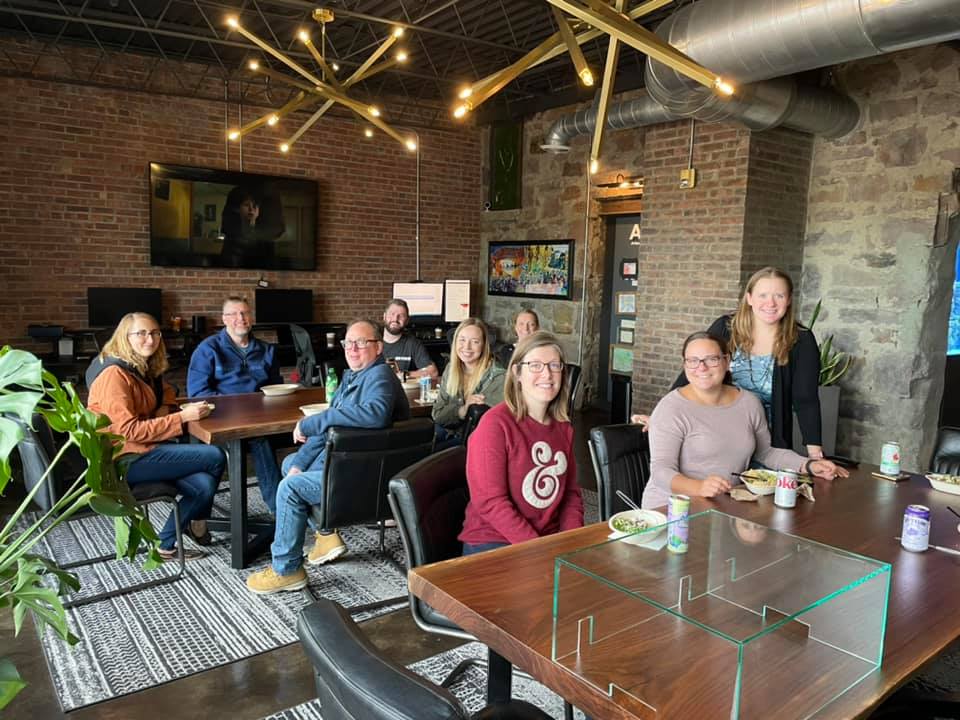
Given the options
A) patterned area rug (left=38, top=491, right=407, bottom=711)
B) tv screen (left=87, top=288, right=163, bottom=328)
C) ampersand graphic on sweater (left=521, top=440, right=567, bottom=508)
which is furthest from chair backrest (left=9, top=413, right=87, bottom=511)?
tv screen (left=87, top=288, right=163, bottom=328)

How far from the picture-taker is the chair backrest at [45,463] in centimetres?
287

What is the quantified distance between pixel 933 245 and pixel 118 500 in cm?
562

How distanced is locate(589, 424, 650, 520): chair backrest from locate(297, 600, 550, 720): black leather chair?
1779 mm

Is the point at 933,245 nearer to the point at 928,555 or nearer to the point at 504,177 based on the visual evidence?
the point at 928,555

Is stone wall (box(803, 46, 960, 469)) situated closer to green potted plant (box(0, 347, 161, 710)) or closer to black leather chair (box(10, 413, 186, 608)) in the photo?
black leather chair (box(10, 413, 186, 608))

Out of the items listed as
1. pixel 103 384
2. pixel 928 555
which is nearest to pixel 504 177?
pixel 103 384

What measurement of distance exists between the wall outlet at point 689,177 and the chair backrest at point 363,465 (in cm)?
365

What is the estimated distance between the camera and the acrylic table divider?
127 cm

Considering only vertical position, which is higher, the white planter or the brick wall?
the brick wall

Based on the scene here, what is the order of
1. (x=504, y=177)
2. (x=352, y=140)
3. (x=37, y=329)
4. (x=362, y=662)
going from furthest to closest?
(x=504, y=177) → (x=352, y=140) → (x=37, y=329) → (x=362, y=662)

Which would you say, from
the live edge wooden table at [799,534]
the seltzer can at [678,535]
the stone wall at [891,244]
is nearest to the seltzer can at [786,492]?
the live edge wooden table at [799,534]

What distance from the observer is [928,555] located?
6.58ft

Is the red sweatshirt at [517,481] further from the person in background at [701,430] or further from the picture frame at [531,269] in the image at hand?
the picture frame at [531,269]

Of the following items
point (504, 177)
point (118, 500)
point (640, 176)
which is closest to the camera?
point (118, 500)
